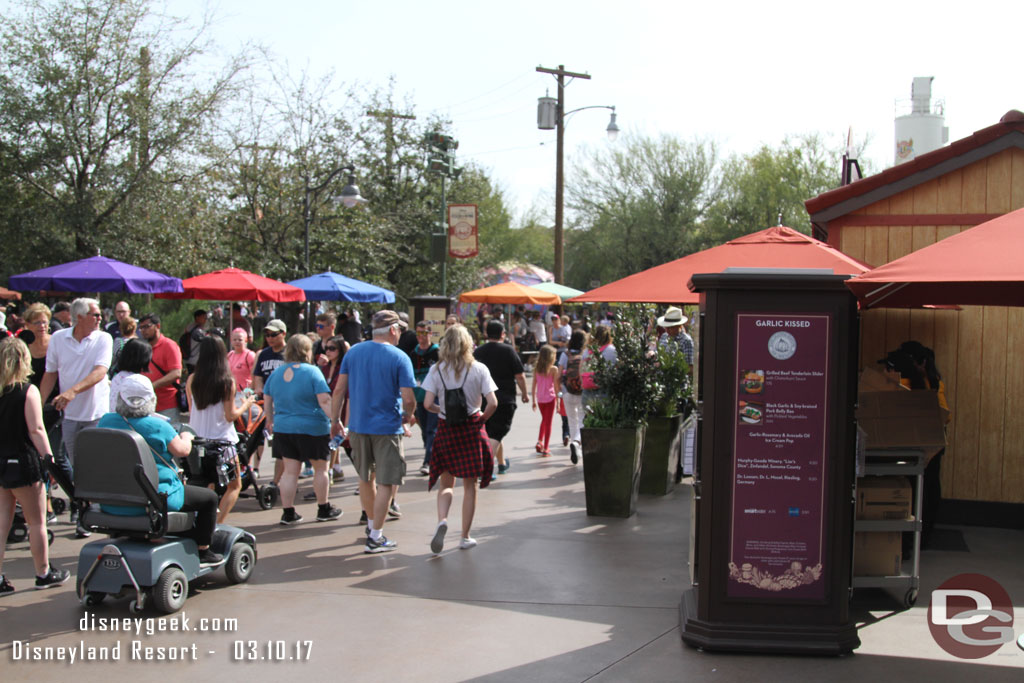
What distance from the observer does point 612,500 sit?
830 cm

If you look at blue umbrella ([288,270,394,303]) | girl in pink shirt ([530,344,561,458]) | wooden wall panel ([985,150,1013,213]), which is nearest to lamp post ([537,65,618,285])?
blue umbrella ([288,270,394,303])

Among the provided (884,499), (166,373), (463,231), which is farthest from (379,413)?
(463,231)

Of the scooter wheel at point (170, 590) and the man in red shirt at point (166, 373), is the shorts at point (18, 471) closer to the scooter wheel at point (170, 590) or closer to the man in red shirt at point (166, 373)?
the scooter wheel at point (170, 590)

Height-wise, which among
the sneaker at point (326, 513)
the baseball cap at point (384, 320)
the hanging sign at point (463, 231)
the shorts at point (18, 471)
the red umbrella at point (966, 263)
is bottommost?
the sneaker at point (326, 513)

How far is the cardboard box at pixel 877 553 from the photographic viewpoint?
5.76m

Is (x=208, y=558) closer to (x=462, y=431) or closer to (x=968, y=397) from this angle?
(x=462, y=431)

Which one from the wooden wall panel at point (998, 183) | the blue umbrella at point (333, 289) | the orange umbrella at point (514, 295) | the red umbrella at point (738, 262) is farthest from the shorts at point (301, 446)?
the orange umbrella at point (514, 295)

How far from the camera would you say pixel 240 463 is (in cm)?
783

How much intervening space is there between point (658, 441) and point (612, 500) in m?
1.33

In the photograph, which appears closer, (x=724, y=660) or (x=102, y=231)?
(x=724, y=660)

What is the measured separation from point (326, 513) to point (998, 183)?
663cm

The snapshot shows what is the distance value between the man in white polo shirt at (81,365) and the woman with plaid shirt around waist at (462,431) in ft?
8.95

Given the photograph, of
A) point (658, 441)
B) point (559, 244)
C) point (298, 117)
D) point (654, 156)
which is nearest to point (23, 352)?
point (658, 441)

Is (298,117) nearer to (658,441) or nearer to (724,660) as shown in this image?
(658,441)
